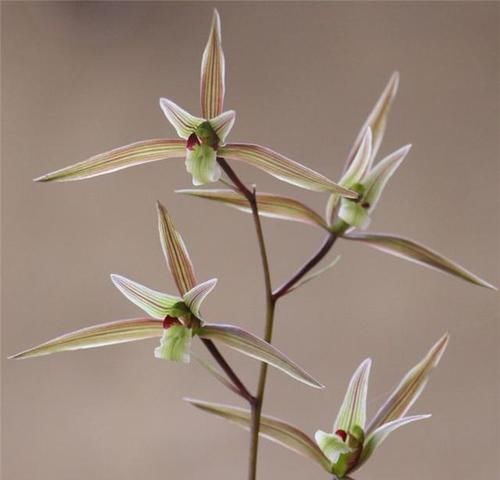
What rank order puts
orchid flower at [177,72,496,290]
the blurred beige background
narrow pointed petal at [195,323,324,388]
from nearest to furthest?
narrow pointed petal at [195,323,324,388]
orchid flower at [177,72,496,290]
the blurred beige background

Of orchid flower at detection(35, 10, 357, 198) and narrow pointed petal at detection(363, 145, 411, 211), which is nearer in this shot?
orchid flower at detection(35, 10, 357, 198)

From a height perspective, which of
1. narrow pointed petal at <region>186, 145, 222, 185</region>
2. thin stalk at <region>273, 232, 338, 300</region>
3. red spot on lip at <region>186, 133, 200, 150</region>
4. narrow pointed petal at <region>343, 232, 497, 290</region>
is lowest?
thin stalk at <region>273, 232, 338, 300</region>

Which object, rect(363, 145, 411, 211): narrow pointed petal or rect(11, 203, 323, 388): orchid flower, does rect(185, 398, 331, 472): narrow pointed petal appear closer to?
rect(11, 203, 323, 388): orchid flower

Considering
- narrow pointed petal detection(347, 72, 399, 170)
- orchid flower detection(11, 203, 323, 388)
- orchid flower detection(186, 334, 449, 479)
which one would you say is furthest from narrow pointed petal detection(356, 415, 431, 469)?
narrow pointed petal detection(347, 72, 399, 170)

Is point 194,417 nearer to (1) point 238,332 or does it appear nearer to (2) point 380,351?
(2) point 380,351

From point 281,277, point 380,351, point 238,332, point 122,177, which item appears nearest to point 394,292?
point 380,351

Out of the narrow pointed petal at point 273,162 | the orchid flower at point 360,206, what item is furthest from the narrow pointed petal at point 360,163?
the narrow pointed petal at point 273,162

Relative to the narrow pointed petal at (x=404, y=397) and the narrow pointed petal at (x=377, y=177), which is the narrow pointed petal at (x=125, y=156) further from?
the narrow pointed petal at (x=404, y=397)

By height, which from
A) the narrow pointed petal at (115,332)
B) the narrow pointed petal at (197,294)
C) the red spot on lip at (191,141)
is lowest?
the narrow pointed petal at (115,332)
